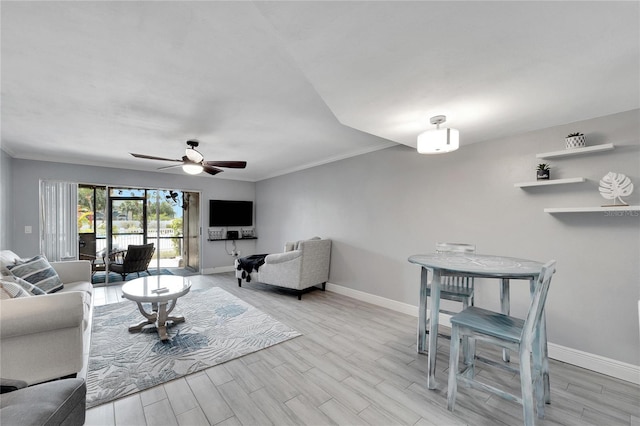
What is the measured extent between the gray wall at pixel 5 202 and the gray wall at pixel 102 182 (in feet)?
0.31

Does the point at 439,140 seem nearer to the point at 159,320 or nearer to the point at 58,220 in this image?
the point at 159,320

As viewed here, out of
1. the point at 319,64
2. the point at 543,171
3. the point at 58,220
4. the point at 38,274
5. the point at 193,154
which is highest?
the point at 319,64

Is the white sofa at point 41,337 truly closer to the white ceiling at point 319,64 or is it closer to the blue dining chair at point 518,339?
the white ceiling at point 319,64

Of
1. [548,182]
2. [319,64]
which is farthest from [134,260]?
[548,182]

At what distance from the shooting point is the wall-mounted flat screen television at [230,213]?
21.1ft

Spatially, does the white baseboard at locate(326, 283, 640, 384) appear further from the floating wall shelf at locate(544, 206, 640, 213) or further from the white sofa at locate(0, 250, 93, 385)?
the white sofa at locate(0, 250, 93, 385)

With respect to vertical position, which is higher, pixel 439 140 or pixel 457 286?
pixel 439 140

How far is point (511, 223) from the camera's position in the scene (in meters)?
2.80

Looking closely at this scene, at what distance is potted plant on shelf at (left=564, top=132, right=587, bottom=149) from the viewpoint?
234 cm

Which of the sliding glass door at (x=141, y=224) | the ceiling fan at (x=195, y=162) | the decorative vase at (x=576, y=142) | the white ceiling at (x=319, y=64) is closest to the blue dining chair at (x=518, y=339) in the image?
the white ceiling at (x=319, y=64)

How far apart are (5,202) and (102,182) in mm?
1352

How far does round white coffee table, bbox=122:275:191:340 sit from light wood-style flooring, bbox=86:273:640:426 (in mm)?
977

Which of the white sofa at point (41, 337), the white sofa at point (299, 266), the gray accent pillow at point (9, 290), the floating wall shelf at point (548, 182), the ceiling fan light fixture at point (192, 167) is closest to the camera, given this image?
the white sofa at point (41, 337)

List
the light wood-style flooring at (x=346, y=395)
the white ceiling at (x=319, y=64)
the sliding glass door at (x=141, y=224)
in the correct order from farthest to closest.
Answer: the sliding glass door at (x=141, y=224)
the light wood-style flooring at (x=346, y=395)
the white ceiling at (x=319, y=64)
